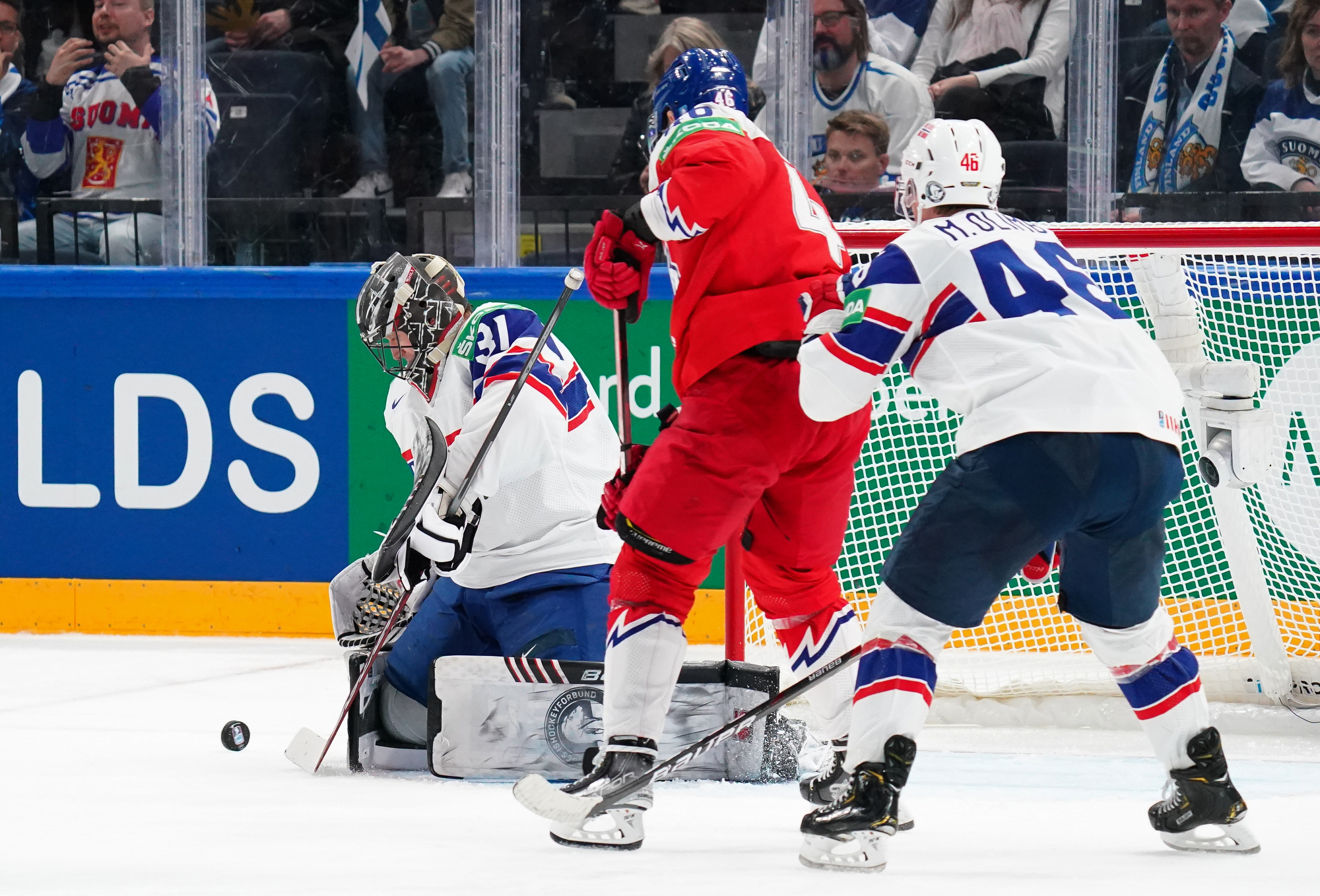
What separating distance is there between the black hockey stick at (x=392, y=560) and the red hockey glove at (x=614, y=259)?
47 cm

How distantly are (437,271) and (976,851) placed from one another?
1.55 m

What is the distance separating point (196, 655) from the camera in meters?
4.75

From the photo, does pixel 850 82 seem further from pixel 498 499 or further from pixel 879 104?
pixel 498 499

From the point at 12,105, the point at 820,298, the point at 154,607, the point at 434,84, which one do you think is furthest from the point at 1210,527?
the point at 12,105

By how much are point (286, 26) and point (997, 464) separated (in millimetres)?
3640

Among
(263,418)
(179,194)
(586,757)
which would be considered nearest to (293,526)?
(263,418)

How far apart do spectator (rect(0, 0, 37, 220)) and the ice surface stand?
2020 mm

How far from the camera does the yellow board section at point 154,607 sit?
199 inches

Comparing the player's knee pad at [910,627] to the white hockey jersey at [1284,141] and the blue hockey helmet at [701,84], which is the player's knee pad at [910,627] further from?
the white hockey jersey at [1284,141]

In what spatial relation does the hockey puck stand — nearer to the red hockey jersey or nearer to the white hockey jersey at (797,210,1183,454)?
the red hockey jersey

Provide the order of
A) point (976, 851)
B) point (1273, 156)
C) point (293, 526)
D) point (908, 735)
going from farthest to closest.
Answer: point (293, 526), point (1273, 156), point (976, 851), point (908, 735)

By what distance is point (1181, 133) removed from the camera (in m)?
4.79

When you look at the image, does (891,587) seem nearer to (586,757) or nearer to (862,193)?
(586,757)

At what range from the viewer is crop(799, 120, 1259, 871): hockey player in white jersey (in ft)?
7.63
